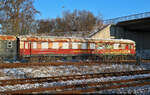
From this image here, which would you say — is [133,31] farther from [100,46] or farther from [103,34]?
[100,46]

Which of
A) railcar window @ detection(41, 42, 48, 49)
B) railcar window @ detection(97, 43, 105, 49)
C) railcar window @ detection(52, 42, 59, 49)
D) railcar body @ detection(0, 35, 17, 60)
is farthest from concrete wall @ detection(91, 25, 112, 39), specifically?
railcar body @ detection(0, 35, 17, 60)

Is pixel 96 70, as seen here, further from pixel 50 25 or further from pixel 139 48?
pixel 50 25

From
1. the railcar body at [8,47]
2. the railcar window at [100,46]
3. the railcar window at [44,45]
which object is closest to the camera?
the railcar body at [8,47]

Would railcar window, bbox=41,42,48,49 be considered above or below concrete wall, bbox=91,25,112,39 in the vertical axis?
below

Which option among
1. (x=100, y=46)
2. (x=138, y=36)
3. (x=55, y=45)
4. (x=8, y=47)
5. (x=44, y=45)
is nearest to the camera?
(x=8, y=47)

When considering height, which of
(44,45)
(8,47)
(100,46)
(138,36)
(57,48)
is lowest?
Answer: (57,48)

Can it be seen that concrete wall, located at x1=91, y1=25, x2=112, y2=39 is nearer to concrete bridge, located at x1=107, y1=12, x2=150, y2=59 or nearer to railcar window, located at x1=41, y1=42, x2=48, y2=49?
concrete bridge, located at x1=107, y1=12, x2=150, y2=59

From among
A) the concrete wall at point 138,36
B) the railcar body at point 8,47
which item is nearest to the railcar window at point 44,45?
the railcar body at point 8,47

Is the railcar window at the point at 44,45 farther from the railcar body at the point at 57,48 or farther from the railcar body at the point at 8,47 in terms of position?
the railcar body at the point at 8,47

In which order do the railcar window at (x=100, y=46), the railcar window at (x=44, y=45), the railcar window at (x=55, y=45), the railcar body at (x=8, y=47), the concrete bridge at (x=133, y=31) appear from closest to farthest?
the railcar body at (x=8, y=47) → the railcar window at (x=44, y=45) → the railcar window at (x=55, y=45) → the railcar window at (x=100, y=46) → the concrete bridge at (x=133, y=31)

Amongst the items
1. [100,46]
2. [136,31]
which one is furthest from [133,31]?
[100,46]

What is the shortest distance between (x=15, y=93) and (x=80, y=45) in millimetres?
16575

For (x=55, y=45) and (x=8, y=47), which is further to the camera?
(x=55, y=45)

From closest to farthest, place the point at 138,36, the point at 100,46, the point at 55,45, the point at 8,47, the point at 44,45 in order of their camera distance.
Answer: the point at 8,47 → the point at 44,45 → the point at 55,45 → the point at 100,46 → the point at 138,36
